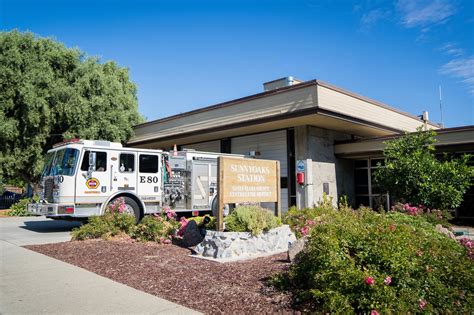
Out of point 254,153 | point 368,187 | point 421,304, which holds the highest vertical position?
point 254,153

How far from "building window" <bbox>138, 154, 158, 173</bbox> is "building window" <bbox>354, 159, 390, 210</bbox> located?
386 inches

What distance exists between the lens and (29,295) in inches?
217

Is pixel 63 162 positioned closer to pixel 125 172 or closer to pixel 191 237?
pixel 125 172

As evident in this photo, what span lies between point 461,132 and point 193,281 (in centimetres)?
1277

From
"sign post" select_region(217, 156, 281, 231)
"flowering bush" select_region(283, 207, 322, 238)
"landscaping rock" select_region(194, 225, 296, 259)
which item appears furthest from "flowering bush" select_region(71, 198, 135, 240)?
"flowering bush" select_region(283, 207, 322, 238)

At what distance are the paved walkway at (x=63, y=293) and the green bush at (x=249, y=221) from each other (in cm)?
307

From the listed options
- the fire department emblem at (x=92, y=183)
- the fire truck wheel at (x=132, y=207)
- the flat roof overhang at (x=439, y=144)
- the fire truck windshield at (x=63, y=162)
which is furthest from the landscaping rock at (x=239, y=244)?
the flat roof overhang at (x=439, y=144)

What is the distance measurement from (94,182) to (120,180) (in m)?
0.90

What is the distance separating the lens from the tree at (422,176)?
34.9 feet

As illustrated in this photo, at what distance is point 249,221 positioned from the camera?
838 centimetres

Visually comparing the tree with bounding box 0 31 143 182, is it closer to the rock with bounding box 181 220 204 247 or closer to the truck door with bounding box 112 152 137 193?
the truck door with bounding box 112 152 137 193

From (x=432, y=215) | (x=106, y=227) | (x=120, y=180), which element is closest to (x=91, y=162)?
(x=120, y=180)

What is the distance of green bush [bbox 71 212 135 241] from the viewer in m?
10.6

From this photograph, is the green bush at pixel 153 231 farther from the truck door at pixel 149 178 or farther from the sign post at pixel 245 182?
the truck door at pixel 149 178
